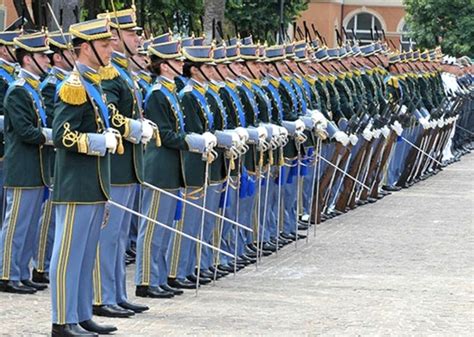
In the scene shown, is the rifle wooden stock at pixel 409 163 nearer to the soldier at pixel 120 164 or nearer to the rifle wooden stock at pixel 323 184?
the rifle wooden stock at pixel 323 184

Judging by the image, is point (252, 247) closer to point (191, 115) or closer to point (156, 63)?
point (191, 115)

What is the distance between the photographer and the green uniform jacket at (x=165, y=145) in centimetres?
1240

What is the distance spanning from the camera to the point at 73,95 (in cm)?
1004

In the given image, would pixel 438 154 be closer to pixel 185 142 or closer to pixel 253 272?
pixel 253 272

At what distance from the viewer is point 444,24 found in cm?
5228

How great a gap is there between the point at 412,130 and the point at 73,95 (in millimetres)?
15944

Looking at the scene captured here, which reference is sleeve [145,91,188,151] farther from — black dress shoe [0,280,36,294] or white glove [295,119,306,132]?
white glove [295,119,306,132]

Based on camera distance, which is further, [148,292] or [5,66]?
[5,66]

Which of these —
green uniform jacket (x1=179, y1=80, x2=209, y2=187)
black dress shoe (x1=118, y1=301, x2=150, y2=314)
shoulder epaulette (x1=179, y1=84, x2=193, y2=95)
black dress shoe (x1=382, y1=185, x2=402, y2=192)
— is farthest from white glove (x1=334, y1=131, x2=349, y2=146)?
black dress shoe (x1=118, y1=301, x2=150, y2=314)

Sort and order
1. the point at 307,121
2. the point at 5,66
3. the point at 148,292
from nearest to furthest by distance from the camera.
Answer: the point at 148,292, the point at 5,66, the point at 307,121

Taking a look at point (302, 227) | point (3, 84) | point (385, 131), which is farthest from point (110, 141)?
point (385, 131)

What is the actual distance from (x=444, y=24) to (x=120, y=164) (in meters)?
41.8

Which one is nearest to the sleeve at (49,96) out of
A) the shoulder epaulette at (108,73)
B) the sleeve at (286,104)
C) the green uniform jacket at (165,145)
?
the green uniform jacket at (165,145)

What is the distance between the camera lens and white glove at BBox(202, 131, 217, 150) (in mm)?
12617
